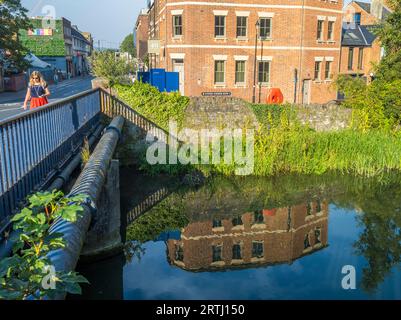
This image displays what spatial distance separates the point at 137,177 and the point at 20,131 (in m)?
8.68

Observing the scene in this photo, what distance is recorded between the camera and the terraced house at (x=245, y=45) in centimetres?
2800

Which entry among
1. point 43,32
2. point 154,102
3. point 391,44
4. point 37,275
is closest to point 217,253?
point 37,275

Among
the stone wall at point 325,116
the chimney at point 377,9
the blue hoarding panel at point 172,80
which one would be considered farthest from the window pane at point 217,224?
the chimney at point 377,9

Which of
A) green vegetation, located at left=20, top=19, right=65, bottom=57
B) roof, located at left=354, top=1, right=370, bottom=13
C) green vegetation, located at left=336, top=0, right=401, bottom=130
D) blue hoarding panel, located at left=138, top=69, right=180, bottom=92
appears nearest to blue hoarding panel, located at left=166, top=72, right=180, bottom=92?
blue hoarding panel, located at left=138, top=69, right=180, bottom=92

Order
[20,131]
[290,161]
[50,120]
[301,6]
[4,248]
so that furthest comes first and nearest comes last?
[301,6] → [290,161] → [50,120] → [20,131] → [4,248]

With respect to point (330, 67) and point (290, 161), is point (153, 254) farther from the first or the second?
point (330, 67)

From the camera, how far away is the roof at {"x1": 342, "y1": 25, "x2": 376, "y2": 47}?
35.8m

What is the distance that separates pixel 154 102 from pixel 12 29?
25187 millimetres

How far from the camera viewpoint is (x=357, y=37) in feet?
124

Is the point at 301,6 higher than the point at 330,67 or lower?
higher

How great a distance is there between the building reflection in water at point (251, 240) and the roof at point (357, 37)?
28.8 meters

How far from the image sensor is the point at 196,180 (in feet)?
44.5

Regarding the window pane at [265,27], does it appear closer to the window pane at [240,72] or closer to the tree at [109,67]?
the window pane at [240,72]

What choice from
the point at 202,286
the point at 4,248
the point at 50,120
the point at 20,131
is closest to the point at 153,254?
the point at 202,286
